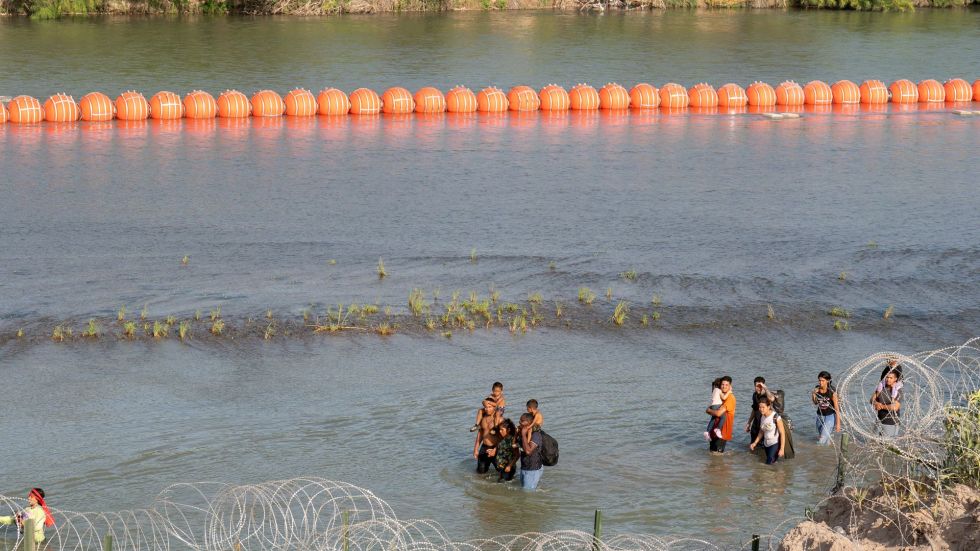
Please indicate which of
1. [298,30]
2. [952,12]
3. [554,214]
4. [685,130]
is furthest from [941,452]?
[952,12]

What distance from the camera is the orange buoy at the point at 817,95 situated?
167 feet

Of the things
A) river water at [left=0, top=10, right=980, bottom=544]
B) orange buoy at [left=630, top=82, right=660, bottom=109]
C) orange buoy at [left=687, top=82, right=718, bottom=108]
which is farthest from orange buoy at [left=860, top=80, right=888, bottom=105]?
orange buoy at [left=630, top=82, right=660, bottom=109]

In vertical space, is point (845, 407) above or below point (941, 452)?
below

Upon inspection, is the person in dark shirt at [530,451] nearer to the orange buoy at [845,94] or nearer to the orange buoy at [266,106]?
the orange buoy at [266,106]

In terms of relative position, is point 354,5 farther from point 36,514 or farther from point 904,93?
point 36,514

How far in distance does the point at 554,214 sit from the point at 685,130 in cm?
1526

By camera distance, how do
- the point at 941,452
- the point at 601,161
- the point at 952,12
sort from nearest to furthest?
1. the point at 941,452
2. the point at 601,161
3. the point at 952,12

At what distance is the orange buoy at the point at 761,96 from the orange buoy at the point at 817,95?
4.39 feet

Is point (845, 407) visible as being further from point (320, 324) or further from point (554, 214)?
point (554, 214)

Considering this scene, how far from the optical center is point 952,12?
85.5 metres

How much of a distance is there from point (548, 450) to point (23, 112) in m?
33.3

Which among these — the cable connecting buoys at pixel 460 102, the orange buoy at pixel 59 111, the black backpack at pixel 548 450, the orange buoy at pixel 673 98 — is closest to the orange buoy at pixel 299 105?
the cable connecting buoys at pixel 460 102

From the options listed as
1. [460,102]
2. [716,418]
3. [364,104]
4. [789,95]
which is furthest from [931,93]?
[716,418]

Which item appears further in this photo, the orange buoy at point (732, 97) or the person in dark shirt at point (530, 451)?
the orange buoy at point (732, 97)
